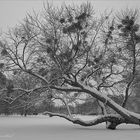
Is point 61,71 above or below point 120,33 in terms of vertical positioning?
below

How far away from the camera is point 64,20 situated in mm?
14289

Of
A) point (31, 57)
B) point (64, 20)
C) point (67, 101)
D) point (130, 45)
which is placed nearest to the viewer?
point (64, 20)

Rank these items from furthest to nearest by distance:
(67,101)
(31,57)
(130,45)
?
(67,101) < (130,45) < (31,57)

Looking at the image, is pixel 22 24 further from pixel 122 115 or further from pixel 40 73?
pixel 122 115

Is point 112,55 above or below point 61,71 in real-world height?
above

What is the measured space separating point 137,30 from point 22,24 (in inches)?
286

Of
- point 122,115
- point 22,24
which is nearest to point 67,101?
point 122,115

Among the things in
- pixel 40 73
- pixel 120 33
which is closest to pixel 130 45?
pixel 120 33

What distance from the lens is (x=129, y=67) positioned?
17.1 meters

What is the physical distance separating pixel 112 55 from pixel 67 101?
5295mm

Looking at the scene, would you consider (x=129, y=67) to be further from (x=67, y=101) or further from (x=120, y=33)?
(x=67, y=101)

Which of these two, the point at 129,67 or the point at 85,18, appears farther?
the point at 129,67

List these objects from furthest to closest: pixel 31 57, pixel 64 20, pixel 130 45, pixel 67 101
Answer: pixel 67 101, pixel 130 45, pixel 31 57, pixel 64 20

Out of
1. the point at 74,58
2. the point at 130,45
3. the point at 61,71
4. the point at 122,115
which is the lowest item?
the point at 122,115
